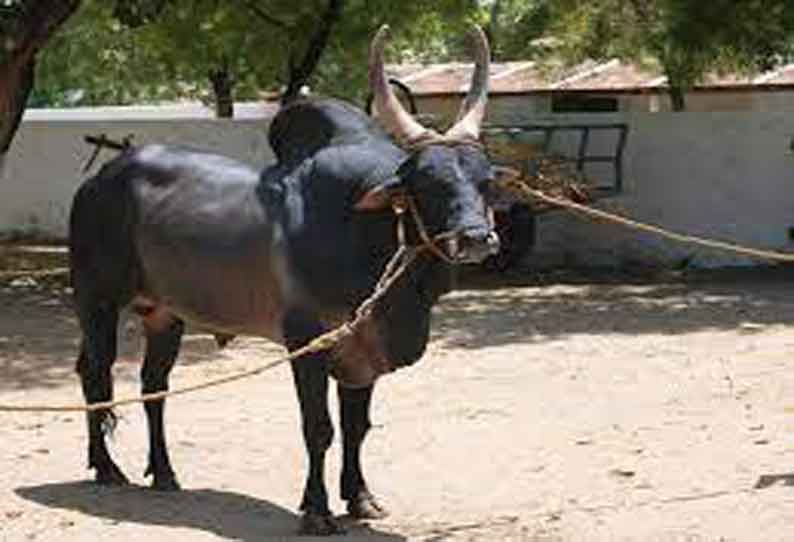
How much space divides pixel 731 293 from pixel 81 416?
8.50m

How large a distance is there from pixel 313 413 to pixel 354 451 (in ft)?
1.32

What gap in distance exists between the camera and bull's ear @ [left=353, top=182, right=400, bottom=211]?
677cm

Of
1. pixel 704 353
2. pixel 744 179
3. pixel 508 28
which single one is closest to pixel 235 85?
pixel 508 28

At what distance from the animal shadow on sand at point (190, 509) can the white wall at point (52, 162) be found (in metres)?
15.7

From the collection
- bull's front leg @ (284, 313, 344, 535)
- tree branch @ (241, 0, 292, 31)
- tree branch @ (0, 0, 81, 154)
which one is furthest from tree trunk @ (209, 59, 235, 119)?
bull's front leg @ (284, 313, 344, 535)

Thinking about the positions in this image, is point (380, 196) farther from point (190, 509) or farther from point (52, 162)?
point (52, 162)

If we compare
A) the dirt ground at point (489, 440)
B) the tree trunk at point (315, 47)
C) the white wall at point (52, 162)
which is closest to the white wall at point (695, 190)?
the tree trunk at point (315, 47)

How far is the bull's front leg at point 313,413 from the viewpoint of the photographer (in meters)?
7.05

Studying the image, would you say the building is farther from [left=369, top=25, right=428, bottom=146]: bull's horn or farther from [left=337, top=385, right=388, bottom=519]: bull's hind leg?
[left=369, top=25, right=428, bottom=146]: bull's horn

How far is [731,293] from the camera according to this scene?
16.8 metres

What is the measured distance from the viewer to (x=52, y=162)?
83.2ft

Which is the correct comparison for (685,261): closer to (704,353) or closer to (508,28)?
(704,353)

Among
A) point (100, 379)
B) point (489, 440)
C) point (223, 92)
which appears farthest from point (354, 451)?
point (223, 92)

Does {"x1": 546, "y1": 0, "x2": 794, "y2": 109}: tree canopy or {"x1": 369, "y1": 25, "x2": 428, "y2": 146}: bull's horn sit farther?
{"x1": 546, "y1": 0, "x2": 794, "y2": 109}: tree canopy
